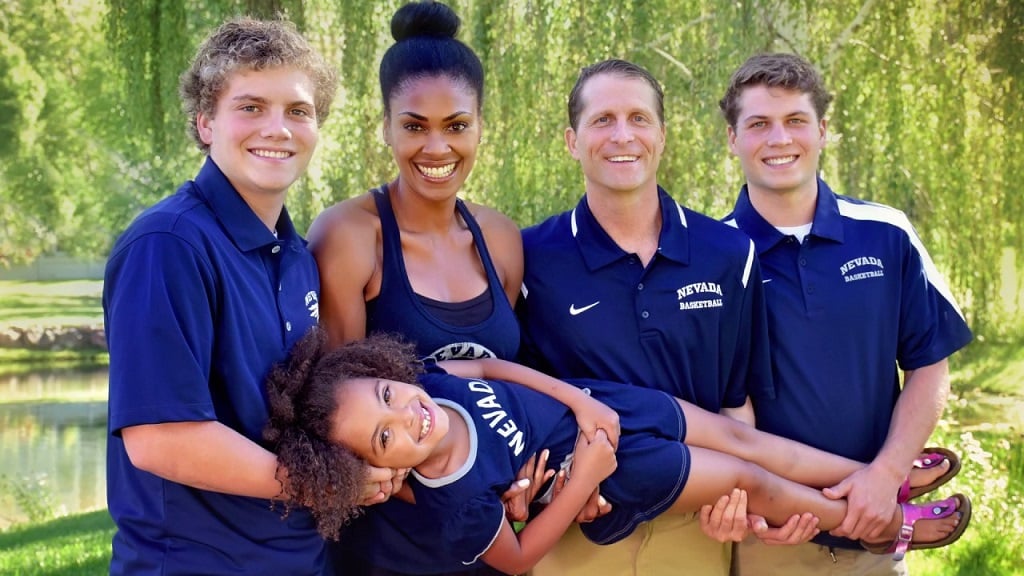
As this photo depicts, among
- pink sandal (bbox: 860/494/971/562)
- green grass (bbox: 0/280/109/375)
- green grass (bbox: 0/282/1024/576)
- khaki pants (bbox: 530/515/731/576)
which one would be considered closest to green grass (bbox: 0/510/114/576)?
green grass (bbox: 0/282/1024/576)

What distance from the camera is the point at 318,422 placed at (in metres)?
2.25

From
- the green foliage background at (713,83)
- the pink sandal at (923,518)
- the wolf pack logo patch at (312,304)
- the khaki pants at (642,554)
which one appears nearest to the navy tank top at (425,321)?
the wolf pack logo patch at (312,304)

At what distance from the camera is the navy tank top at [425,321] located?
8.54ft

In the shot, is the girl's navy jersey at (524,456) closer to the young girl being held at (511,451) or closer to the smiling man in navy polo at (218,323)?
the young girl being held at (511,451)

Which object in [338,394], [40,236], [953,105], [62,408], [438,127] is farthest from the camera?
[40,236]

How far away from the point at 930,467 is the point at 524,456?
1.34m

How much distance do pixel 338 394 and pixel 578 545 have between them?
95cm

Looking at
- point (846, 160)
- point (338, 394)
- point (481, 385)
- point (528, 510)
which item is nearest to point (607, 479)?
point (528, 510)

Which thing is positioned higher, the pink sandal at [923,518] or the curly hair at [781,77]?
the curly hair at [781,77]

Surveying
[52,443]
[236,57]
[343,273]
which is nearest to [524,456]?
[343,273]

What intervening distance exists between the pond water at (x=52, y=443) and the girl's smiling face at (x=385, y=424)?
918 centimetres

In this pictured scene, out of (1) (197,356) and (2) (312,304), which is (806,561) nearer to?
(2) (312,304)

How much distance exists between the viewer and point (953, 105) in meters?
6.12

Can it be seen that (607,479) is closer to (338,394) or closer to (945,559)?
(338,394)
